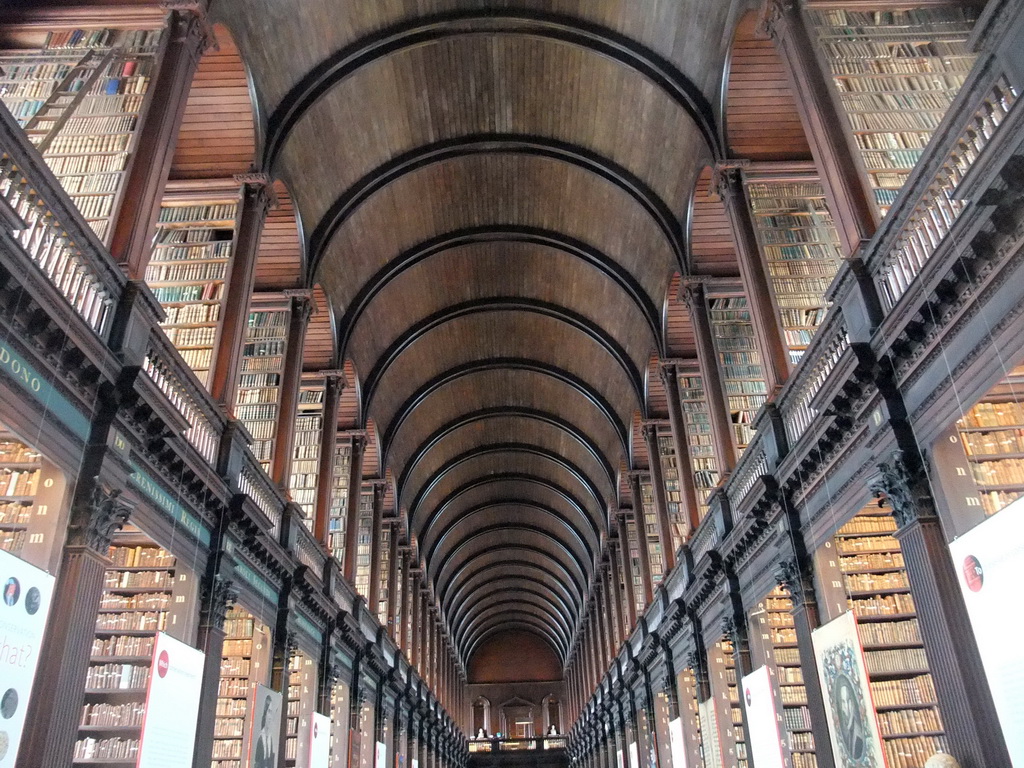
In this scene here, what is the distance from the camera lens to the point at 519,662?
4538 cm

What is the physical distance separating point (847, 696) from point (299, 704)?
315 inches

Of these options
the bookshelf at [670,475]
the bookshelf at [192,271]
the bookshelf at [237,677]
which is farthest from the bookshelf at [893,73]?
the bookshelf at [670,475]

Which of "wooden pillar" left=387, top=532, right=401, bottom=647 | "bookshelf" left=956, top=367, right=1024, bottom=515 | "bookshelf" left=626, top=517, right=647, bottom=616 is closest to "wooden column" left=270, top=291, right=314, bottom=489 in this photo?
"bookshelf" left=956, top=367, right=1024, bottom=515

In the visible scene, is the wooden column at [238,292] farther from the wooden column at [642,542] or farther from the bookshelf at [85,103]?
the wooden column at [642,542]

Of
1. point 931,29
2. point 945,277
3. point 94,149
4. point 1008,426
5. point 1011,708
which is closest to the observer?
point 1011,708

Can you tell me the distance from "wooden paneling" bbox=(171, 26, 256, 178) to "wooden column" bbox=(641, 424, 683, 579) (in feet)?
29.7

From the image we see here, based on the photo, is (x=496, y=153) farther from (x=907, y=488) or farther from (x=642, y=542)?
(x=907, y=488)

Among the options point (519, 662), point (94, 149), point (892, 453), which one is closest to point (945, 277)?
point (892, 453)

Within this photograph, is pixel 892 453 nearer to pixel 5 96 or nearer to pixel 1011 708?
pixel 1011 708

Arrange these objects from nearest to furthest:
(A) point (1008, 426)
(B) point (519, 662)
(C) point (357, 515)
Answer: (A) point (1008, 426)
(C) point (357, 515)
(B) point (519, 662)

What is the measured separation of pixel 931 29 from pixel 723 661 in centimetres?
902

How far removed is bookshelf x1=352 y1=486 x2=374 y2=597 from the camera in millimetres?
17797

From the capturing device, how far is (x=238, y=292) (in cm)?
945

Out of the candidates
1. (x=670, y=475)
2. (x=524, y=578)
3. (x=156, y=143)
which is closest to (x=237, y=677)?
(x=156, y=143)
